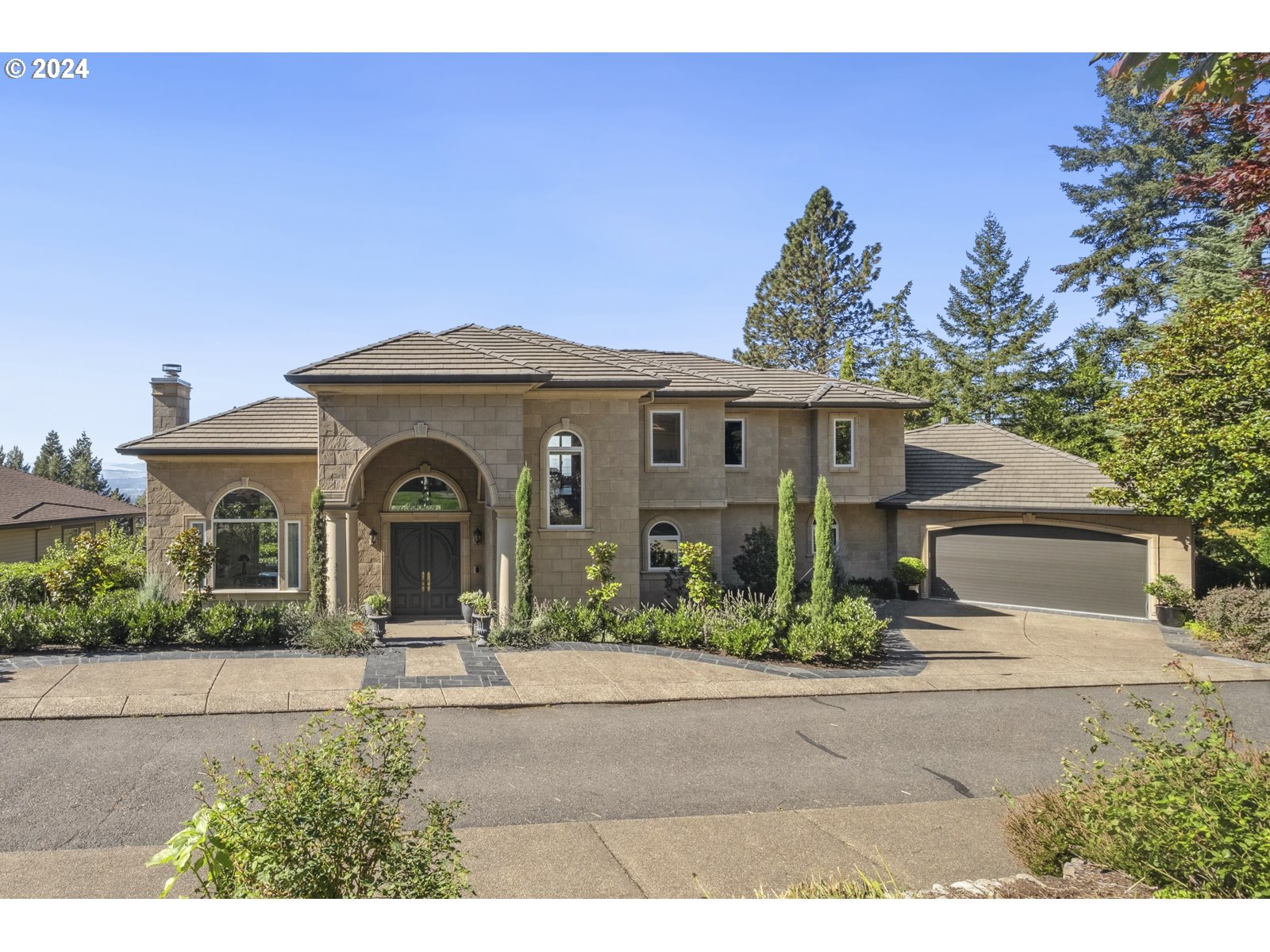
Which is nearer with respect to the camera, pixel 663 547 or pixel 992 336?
pixel 663 547

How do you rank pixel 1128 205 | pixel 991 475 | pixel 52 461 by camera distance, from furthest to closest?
pixel 52 461 < pixel 1128 205 < pixel 991 475

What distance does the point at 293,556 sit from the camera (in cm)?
1625

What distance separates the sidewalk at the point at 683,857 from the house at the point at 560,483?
8562mm

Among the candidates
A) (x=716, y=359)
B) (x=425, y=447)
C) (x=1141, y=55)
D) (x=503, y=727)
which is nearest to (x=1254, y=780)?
(x=1141, y=55)

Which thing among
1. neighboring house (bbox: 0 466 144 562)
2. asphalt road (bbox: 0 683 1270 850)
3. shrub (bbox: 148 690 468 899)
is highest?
neighboring house (bbox: 0 466 144 562)

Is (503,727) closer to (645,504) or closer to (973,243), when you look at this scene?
(645,504)

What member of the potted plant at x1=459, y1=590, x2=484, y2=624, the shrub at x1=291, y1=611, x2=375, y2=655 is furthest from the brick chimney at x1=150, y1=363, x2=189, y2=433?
the potted plant at x1=459, y1=590, x2=484, y2=624

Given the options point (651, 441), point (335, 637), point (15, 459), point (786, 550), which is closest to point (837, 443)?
point (651, 441)

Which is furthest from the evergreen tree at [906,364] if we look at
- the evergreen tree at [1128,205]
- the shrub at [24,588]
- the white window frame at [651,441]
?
the shrub at [24,588]

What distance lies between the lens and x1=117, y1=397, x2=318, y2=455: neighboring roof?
1569cm

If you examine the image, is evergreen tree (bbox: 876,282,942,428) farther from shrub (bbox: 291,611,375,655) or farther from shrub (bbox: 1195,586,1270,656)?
shrub (bbox: 291,611,375,655)

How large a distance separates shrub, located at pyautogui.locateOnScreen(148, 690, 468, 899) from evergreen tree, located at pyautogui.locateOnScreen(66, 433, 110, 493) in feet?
169

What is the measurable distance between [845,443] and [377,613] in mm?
13548

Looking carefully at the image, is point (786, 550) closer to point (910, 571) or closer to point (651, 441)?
point (651, 441)
